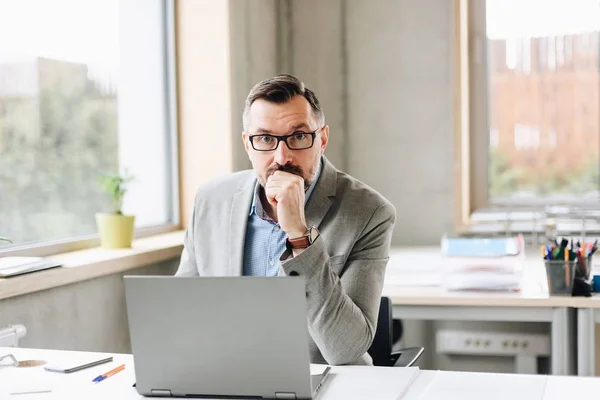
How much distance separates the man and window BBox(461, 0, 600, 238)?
1.98m

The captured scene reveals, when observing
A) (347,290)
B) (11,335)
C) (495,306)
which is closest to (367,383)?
(347,290)

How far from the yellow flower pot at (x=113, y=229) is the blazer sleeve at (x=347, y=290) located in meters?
1.05

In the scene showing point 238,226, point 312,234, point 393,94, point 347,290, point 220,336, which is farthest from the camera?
point 393,94

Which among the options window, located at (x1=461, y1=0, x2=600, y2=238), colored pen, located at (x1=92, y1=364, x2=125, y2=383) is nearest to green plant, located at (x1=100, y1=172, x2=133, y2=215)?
colored pen, located at (x1=92, y1=364, x2=125, y2=383)

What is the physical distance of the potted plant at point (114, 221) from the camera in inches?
111

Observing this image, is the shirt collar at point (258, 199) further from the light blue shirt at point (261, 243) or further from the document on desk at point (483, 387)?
the document on desk at point (483, 387)

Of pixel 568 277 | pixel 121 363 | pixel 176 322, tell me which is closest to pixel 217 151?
pixel 568 277

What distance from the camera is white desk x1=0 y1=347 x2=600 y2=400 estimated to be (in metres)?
1.51

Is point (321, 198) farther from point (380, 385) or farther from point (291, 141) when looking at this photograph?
point (380, 385)

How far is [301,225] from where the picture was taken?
6.31 feet

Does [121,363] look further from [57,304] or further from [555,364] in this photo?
[555,364]

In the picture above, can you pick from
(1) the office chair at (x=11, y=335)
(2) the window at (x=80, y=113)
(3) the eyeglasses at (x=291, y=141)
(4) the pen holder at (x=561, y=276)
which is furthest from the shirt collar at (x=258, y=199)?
(4) the pen holder at (x=561, y=276)

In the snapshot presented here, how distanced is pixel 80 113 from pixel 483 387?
1.85 metres

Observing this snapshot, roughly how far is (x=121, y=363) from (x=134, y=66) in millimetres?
1753
